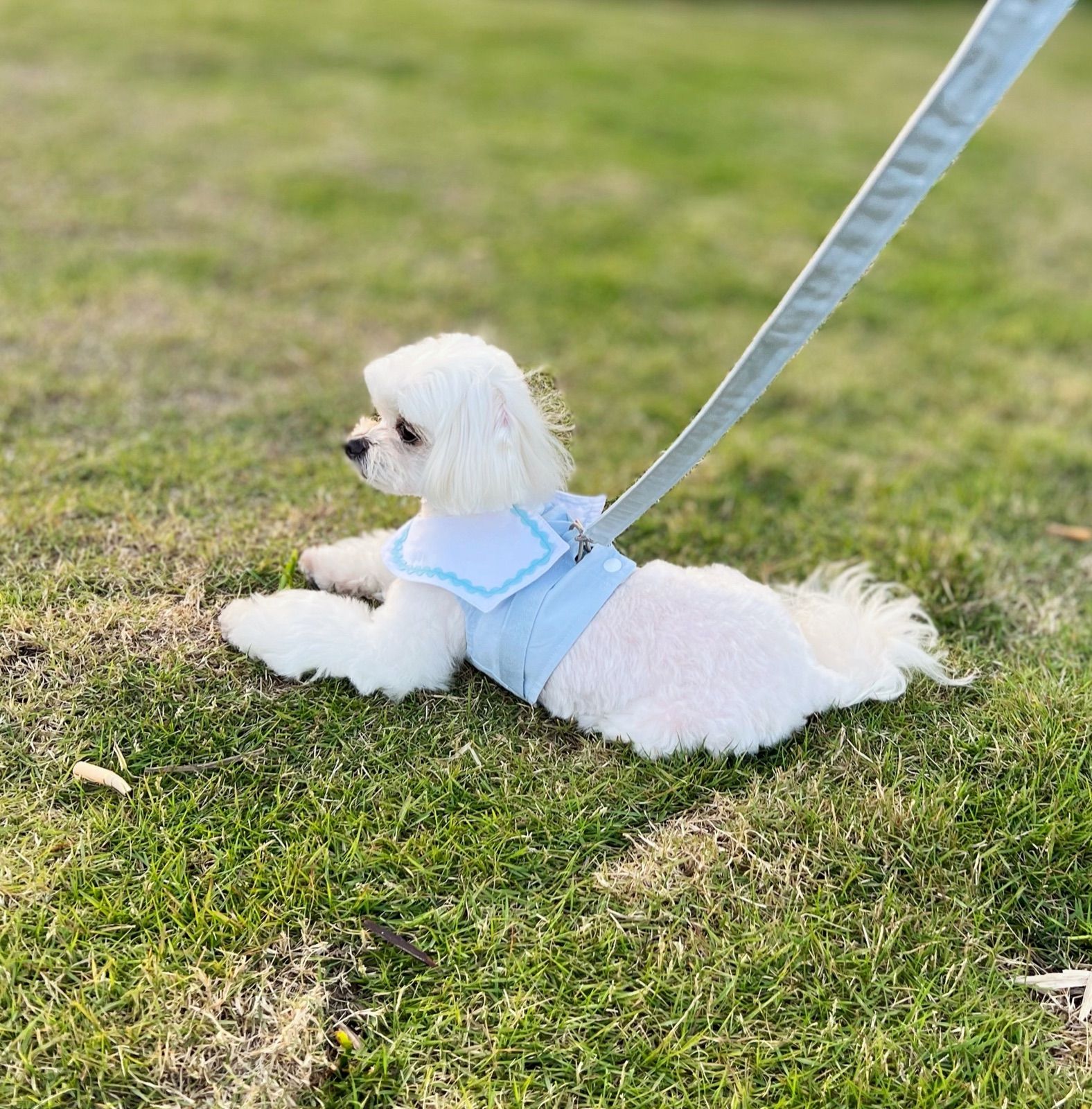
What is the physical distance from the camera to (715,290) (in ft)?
18.5

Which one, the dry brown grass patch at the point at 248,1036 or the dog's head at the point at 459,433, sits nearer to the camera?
the dry brown grass patch at the point at 248,1036

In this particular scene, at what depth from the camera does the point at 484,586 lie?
2430mm

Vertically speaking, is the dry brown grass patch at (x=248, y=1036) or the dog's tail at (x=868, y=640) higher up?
the dog's tail at (x=868, y=640)

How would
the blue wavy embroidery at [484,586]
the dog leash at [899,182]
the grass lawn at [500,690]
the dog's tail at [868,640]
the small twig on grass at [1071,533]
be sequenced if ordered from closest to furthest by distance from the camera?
the dog leash at [899,182]
the grass lawn at [500,690]
the blue wavy embroidery at [484,586]
the dog's tail at [868,640]
the small twig on grass at [1071,533]

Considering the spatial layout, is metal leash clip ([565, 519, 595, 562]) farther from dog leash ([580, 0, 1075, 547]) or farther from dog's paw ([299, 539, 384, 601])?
dog's paw ([299, 539, 384, 601])

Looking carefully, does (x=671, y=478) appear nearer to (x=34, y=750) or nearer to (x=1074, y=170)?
(x=34, y=750)

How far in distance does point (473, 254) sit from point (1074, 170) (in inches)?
214

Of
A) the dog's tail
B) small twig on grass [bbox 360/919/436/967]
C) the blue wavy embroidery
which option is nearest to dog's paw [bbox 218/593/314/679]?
the blue wavy embroidery

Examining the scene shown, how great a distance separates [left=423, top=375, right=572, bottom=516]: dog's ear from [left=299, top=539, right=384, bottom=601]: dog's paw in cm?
58

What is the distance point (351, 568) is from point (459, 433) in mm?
763

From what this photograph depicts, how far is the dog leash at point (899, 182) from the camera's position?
4.58 ft

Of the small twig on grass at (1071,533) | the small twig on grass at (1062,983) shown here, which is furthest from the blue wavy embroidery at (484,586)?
the small twig on grass at (1071,533)

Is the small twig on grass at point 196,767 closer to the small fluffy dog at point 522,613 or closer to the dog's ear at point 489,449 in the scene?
the small fluffy dog at point 522,613

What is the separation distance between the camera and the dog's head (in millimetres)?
2264
